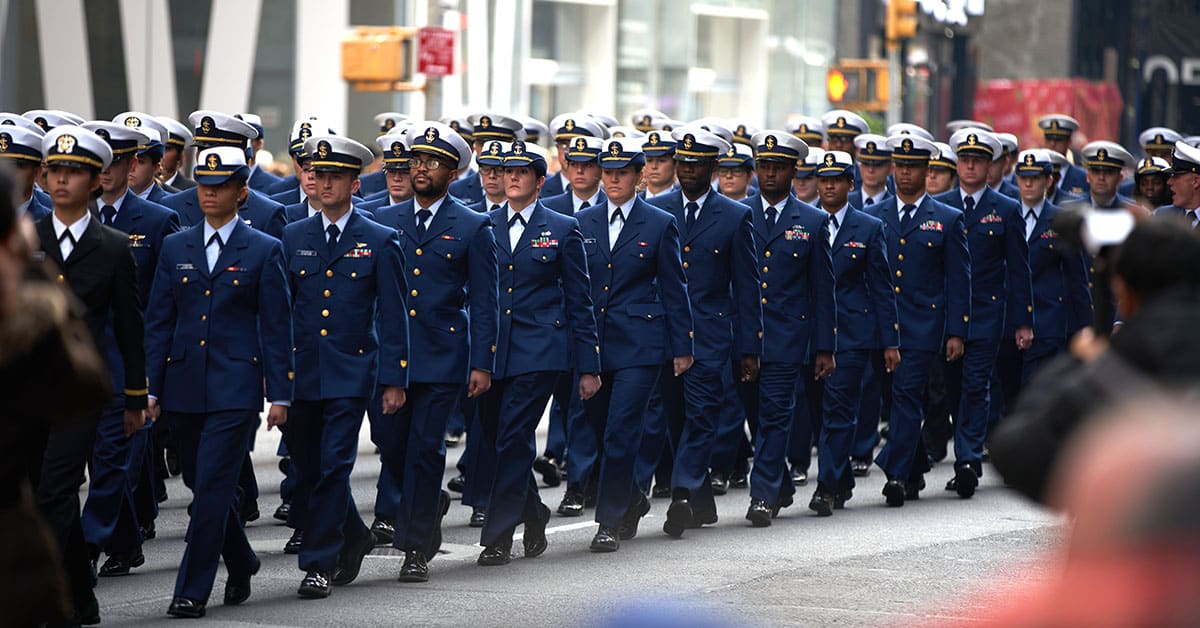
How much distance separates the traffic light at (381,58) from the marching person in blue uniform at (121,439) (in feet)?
33.9

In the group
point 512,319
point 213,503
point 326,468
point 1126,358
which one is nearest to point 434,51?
point 512,319

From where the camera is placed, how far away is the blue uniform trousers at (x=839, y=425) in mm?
12656

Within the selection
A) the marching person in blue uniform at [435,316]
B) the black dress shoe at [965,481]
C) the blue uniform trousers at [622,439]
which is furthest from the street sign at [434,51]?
the marching person in blue uniform at [435,316]

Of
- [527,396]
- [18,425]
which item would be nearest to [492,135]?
[527,396]

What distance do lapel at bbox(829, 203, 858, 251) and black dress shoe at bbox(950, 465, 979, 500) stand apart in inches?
61.5

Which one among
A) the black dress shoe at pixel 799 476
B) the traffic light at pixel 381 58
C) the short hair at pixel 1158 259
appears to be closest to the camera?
the short hair at pixel 1158 259

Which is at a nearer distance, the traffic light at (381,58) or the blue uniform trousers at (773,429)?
the blue uniform trousers at (773,429)

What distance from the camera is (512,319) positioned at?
1098cm

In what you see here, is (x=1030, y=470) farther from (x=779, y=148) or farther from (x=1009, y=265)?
(x=1009, y=265)

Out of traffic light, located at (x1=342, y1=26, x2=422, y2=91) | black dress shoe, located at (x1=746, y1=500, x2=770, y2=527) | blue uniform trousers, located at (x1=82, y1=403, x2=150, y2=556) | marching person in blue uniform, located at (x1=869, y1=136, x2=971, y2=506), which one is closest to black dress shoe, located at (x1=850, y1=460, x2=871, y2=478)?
marching person in blue uniform, located at (x1=869, y1=136, x2=971, y2=506)

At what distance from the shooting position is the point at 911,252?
14.4 m

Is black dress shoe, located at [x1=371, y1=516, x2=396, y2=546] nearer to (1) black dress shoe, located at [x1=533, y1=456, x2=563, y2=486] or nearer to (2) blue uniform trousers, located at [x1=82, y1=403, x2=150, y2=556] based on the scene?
(2) blue uniform trousers, located at [x1=82, y1=403, x2=150, y2=556]

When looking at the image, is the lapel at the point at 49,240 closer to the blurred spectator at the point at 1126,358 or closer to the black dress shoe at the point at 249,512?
the black dress shoe at the point at 249,512

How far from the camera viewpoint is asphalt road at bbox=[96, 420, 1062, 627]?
8.84 metres
